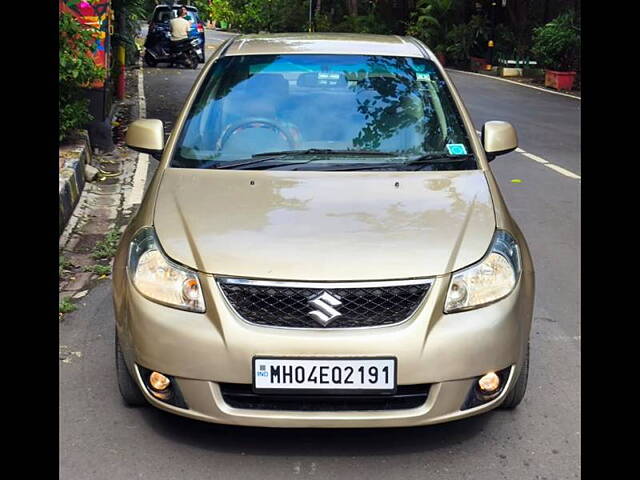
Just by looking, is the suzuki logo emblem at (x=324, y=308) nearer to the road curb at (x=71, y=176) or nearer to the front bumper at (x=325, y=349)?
the front bumper at (x=325, y=349)

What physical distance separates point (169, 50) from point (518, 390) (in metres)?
21.9

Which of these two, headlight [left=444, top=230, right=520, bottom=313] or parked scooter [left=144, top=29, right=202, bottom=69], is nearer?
headlight [left=444, top=230, right=520, bottom=313]

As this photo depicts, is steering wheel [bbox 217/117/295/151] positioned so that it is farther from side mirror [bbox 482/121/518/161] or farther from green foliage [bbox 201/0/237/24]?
green foliage [bbox 201/0/237/24]

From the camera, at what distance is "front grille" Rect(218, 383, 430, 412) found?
3.29 metres

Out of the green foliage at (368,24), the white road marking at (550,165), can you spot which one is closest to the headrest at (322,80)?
the white road marking at (550,165)

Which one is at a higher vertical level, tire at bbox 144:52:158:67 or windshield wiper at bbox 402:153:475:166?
tire at bbox 144:52:158:67

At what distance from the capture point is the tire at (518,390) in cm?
381

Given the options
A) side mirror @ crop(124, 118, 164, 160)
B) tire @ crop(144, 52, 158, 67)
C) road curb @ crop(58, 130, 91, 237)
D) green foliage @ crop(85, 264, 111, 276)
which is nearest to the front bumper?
side mirror @ crop(124, 118, 164, 160)

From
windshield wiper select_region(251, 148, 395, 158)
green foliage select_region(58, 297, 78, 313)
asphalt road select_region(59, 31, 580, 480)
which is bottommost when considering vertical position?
asphalt road select_region(59, 31, 580, 480)

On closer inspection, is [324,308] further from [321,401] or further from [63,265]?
[63,265]

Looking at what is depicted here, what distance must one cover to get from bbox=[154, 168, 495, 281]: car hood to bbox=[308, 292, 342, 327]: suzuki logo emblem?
0.07 m

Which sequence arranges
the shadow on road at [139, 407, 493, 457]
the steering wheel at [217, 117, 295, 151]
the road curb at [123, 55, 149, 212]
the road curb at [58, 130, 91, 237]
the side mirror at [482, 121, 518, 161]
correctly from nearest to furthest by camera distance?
the shadow on road at [139, 407, 493, 457] → the steering wheel at [217, 117, 295, 151] → the side mirror at [482, 121, 518, 161] → the road curb at [58, 130, 91, 237] → the road curb at [123, 55, 149, 212]

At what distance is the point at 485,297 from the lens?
3.43 meters
